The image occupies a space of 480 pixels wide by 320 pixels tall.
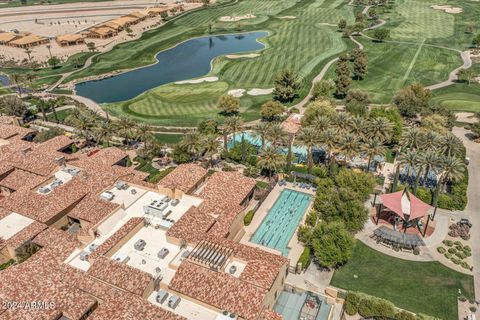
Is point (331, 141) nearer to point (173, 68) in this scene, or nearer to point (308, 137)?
point (308, 137)

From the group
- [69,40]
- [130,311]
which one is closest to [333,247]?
[130,311]

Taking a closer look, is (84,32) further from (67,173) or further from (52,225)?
(52,225)

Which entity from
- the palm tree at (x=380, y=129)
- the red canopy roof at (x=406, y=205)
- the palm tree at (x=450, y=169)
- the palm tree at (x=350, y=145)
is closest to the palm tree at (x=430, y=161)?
the palm tree at (x=450, y=169)

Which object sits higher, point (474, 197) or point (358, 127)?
point (358, 127)

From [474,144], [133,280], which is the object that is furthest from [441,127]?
[133,280]

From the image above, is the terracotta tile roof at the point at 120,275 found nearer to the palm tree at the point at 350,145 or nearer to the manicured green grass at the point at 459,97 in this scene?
the palm tree at the point at 350,145

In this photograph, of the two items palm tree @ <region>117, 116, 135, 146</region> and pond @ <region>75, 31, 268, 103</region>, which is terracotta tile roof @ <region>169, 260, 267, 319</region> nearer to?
palm tree @ <region>117, 116, 135, 146</region>
